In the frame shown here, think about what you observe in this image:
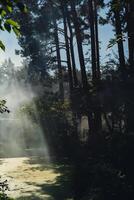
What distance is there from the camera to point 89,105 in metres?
24.1

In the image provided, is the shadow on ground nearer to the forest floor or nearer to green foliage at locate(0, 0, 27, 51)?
the forest floor

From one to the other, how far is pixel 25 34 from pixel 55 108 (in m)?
8.22

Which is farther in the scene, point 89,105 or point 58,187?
point 89,105

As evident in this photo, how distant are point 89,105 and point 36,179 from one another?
7.35m

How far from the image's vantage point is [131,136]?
45.8 feet

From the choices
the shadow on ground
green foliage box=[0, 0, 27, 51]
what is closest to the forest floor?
the shadow on ground

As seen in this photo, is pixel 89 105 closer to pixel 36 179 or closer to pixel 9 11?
pixel 36 179

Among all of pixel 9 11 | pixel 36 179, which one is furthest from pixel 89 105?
pixel 9 11

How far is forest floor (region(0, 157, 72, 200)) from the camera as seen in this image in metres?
14.5

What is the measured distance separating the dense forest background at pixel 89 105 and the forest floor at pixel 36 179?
1.59ft

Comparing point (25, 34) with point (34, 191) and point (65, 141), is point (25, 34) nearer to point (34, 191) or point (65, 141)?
point (65, 141)

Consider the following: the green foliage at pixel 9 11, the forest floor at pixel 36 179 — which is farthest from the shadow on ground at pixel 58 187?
the green foliage at pixel 9 11

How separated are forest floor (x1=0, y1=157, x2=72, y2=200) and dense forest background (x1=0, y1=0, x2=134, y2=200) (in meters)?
0.49

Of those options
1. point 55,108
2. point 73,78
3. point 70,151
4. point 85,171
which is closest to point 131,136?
point 85,171
